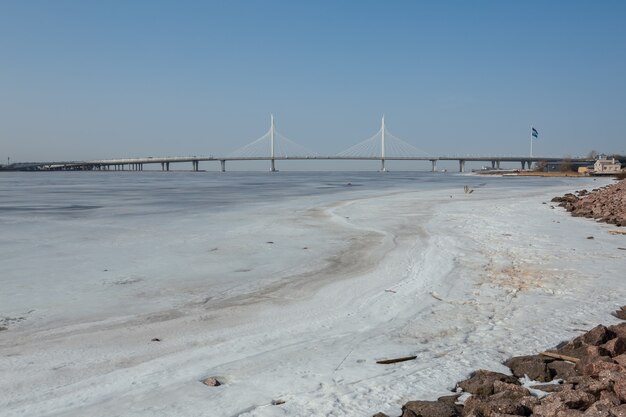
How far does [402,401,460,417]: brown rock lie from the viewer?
3242 mm

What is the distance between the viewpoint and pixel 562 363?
4.02 meters

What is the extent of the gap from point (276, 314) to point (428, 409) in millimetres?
2467

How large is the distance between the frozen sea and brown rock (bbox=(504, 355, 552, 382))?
15 cm

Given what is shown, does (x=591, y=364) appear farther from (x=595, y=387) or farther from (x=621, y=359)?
(x=595, y=387)

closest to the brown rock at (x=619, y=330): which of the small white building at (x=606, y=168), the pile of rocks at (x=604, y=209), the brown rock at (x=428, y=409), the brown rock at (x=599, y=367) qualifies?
the brown rock at (x=599, y=367)

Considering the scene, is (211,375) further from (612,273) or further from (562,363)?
(612,273)

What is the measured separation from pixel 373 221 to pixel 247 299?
851cm

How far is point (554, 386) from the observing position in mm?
3631

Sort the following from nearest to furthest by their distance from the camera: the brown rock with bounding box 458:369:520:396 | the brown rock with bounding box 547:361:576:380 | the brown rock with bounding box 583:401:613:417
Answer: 1. the brown rock with bounding box 583:401:613:417
2. the brown rock with bounding box 458:369:520:396
3. the brown rock with bounding box 547:361:576:380

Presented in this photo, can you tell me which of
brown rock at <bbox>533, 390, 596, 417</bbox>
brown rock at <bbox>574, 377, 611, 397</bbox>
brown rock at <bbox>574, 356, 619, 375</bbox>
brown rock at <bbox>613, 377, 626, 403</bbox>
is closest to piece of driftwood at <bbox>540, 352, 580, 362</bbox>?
brown rock at <bbox>574, 356, 619, 375</bbox>

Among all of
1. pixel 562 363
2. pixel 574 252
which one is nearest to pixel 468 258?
pixel 574 252

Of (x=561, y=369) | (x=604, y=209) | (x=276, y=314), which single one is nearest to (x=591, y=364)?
(x=561, y=369)

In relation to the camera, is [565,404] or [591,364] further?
[591,364]

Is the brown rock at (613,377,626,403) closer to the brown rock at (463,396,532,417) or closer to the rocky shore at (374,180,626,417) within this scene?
the rocky shore at (374,180,626,417)
